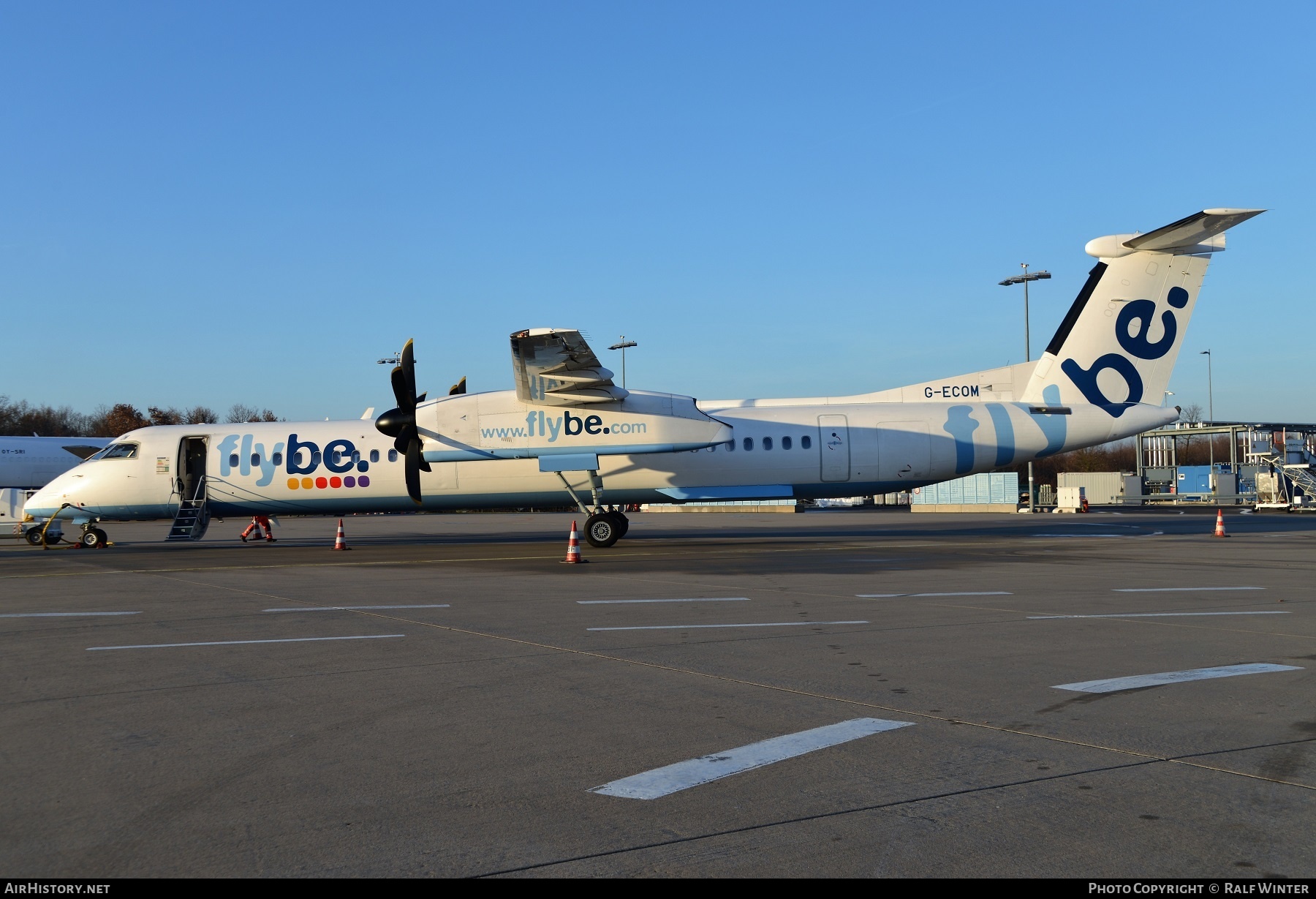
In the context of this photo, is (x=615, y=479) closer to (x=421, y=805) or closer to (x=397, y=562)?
(x=397, y=562)

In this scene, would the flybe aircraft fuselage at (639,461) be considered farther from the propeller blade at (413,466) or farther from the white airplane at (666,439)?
the propeller blade at (413,466)

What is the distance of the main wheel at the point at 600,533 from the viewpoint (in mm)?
22453

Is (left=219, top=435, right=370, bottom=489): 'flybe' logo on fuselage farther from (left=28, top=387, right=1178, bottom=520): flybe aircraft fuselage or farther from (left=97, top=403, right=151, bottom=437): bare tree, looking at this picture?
(left=97, top=403, right=151, bottom=437): bare tree

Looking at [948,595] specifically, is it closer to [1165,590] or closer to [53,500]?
[1165,590]

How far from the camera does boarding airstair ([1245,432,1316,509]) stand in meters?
46.0

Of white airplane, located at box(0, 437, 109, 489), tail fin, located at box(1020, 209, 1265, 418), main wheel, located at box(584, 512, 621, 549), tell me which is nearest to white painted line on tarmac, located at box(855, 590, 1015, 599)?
main wheel, located at box(584, 512, 621, 549)

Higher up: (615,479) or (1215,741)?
(615,479)

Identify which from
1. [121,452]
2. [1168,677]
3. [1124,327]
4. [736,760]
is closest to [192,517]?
[121,452]

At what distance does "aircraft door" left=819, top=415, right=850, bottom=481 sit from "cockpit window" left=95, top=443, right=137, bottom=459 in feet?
59.3

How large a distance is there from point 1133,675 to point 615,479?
667 inches

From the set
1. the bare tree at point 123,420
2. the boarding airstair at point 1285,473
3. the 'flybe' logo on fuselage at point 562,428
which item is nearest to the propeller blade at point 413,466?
the 'flybe' logo on fuselage at point 562,428

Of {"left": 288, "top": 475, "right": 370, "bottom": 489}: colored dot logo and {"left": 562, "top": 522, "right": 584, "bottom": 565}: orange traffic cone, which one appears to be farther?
{"left": 288, "top": 475, "right": 370, "bottom": 489}: colored dot logo

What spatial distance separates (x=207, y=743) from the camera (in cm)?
552

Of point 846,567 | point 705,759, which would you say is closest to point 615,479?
point 846,567
